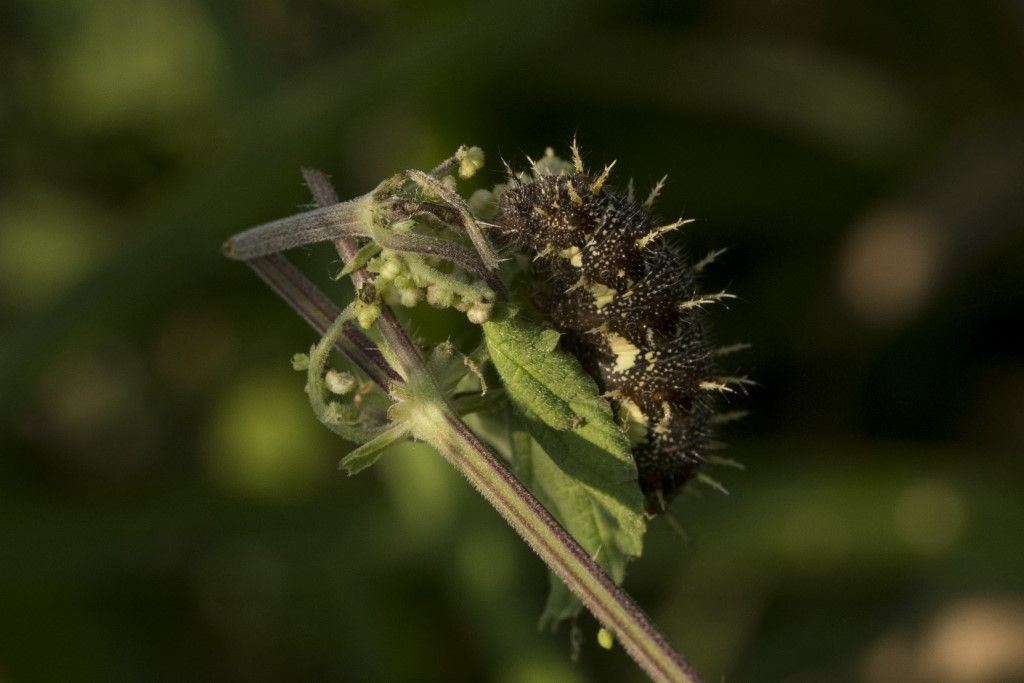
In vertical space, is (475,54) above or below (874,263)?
above

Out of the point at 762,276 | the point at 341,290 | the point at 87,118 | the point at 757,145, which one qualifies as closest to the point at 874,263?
the point at 762,276

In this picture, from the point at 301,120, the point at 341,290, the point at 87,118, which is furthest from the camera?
the point at 87,118

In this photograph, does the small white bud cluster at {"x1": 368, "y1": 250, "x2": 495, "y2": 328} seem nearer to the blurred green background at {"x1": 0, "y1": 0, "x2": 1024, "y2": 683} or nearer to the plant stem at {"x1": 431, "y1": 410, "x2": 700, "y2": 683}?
the plant stem at {"x1": 431, "y1": 410, "x2": 700, "y2": 683}

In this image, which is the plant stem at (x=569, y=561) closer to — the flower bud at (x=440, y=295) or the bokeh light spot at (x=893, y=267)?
the flower bud at (x=440, y=295)

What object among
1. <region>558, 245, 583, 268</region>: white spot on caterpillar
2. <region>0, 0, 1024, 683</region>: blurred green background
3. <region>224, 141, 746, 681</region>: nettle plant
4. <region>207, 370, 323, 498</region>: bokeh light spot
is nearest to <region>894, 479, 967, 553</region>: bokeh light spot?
<region>0, 0, 1024, 683</region>: blurred green background

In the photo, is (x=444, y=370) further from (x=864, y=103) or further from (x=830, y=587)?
(x=864, y=103)

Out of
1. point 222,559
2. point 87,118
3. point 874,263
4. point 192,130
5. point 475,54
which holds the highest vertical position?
point 87,118
